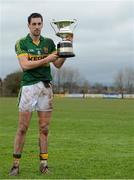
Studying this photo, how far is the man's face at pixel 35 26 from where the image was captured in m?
7.96

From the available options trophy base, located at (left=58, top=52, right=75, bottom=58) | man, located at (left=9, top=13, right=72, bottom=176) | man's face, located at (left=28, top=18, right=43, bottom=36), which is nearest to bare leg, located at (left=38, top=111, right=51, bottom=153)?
man, located at (left=9, top=13, right=72, bottom=176)

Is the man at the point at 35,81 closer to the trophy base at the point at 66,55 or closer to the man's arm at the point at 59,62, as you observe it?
the man's arm at the point at 59,62

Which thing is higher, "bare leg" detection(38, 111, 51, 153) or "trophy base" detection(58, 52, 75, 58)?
"trophy base" detection(58, 52, 75, 58)

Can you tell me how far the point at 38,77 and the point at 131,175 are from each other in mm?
2077

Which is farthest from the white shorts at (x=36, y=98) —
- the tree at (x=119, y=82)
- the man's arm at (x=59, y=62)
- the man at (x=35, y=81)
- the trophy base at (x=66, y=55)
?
the tree at (x=119, y=82)

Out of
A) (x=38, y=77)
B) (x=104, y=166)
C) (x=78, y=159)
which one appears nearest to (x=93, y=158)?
(x=78, y=159)

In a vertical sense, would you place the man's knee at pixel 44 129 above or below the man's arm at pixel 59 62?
below

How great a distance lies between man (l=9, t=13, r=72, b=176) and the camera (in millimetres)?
8047

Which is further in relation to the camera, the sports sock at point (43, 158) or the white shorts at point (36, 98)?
the sports sock at point (43, 158)

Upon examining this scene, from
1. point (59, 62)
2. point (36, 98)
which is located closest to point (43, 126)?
point (36, 98)

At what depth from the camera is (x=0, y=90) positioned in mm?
114188

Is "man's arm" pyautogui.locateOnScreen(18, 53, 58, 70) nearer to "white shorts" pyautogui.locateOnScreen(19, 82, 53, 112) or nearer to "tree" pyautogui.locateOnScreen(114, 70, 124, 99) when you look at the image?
"white shorts" pyautogui.locateOnScreen(19, 82, 53, 112)

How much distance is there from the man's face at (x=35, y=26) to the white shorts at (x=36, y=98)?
0.82 metres

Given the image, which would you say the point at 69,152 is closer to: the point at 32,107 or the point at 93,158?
the point at 93,158
